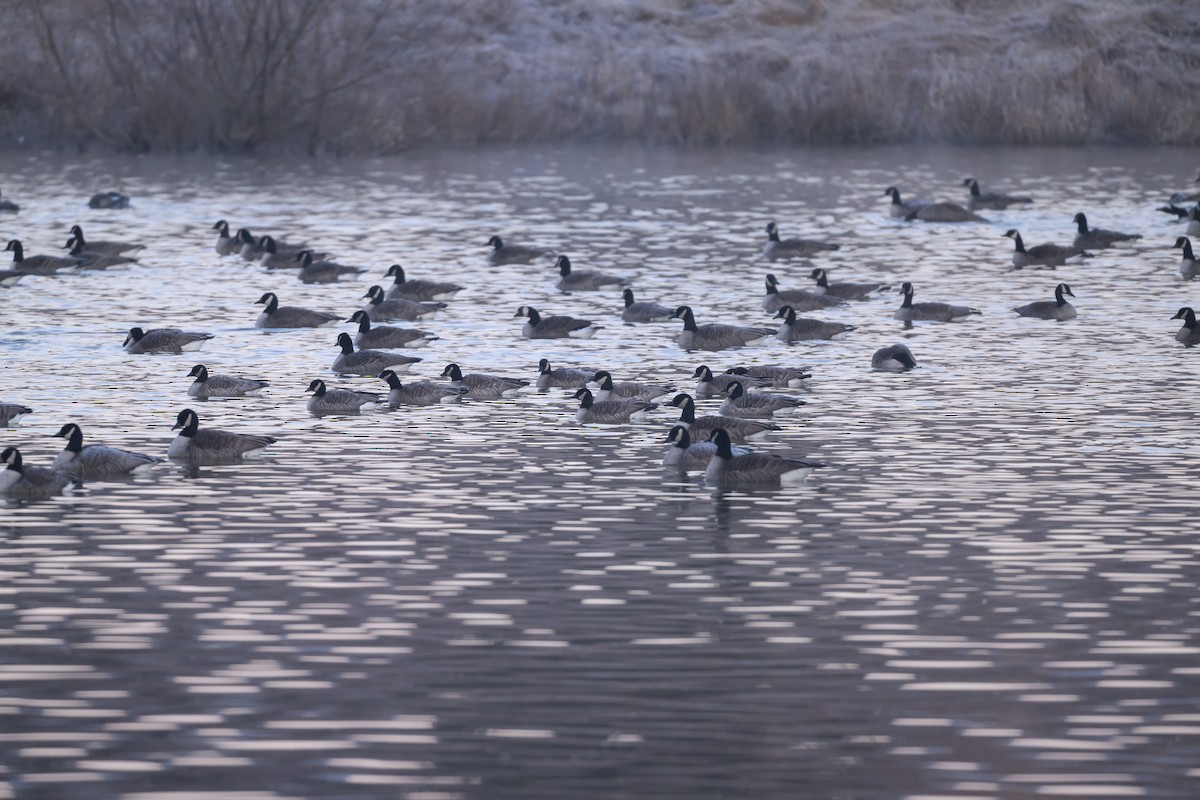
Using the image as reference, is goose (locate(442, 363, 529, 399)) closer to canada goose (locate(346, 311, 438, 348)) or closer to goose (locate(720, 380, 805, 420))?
goose (locate(720, 380, 805, 420))

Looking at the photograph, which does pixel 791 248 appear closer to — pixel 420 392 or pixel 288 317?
pixel 288 317

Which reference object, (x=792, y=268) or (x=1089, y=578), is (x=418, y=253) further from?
(x=1089, y=578)

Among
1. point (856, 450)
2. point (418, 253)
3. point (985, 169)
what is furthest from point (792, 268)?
point (985, 169)

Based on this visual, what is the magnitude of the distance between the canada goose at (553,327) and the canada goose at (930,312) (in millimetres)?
4128

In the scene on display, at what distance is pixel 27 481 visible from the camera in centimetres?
1520

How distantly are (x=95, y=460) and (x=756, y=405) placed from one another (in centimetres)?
611

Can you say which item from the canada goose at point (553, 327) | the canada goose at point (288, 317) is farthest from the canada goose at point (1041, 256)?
the canada goose at point (288, 317)

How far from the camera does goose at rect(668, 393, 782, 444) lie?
17266mm

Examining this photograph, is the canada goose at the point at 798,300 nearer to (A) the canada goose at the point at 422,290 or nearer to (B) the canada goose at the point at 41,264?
(A) the canada goose at the point at 422,290

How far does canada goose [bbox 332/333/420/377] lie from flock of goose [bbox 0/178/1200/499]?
2 centimetres

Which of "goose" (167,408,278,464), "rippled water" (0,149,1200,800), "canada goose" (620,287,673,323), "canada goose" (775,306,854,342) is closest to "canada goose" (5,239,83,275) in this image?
"rippled water" (0,149,1200,800)

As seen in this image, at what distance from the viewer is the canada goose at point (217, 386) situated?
65.0ft

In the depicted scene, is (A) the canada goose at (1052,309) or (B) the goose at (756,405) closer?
(B) the goose at (756,405)

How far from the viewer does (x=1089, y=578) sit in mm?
12461
